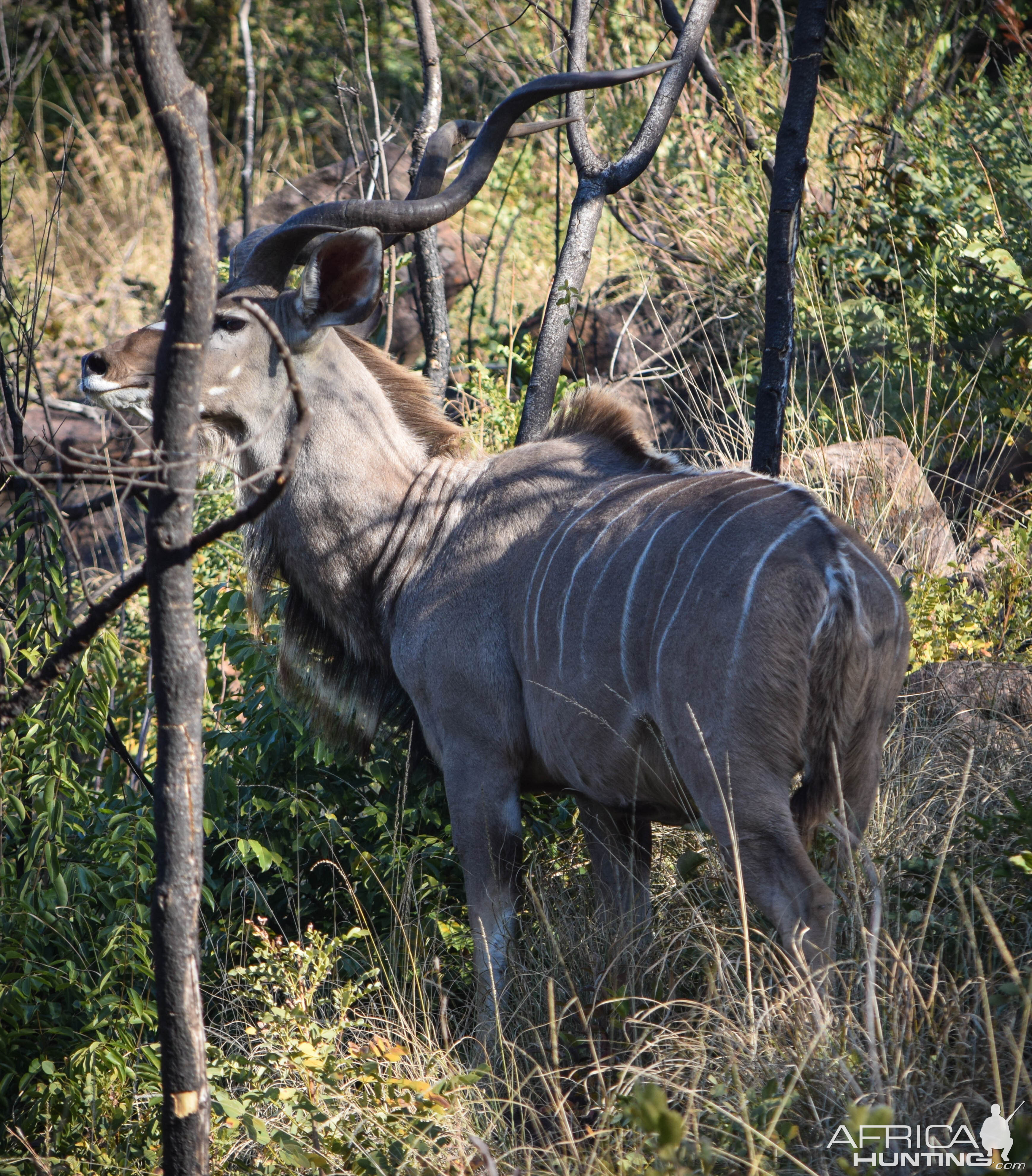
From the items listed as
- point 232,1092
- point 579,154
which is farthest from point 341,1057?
point 579,154

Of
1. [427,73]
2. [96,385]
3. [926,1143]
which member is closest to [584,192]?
[427,73]

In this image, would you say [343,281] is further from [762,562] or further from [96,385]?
[762,562]

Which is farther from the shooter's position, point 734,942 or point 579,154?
point 579,154

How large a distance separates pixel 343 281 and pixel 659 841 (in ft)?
5.72

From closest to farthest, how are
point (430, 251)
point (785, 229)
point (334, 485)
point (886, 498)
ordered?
point (334, 485) → point (785, 229) → point (886, 498) → point (430, 251)

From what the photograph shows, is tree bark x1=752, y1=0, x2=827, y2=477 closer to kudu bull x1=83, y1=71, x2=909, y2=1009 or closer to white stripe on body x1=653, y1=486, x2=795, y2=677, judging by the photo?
kudu bull x1=83, y1=71, x2=909, y2=1009

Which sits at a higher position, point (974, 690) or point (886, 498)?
point (886, 498)

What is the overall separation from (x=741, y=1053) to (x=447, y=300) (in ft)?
18.3

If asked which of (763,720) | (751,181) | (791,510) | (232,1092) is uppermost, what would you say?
(751,181)

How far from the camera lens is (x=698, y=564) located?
229 centimetres

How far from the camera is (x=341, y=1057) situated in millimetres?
2467

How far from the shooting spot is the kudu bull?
211cm

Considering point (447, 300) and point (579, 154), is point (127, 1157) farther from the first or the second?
point (447, 300)

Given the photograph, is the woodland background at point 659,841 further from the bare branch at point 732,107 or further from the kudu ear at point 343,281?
the kudu ear at point 343,281
